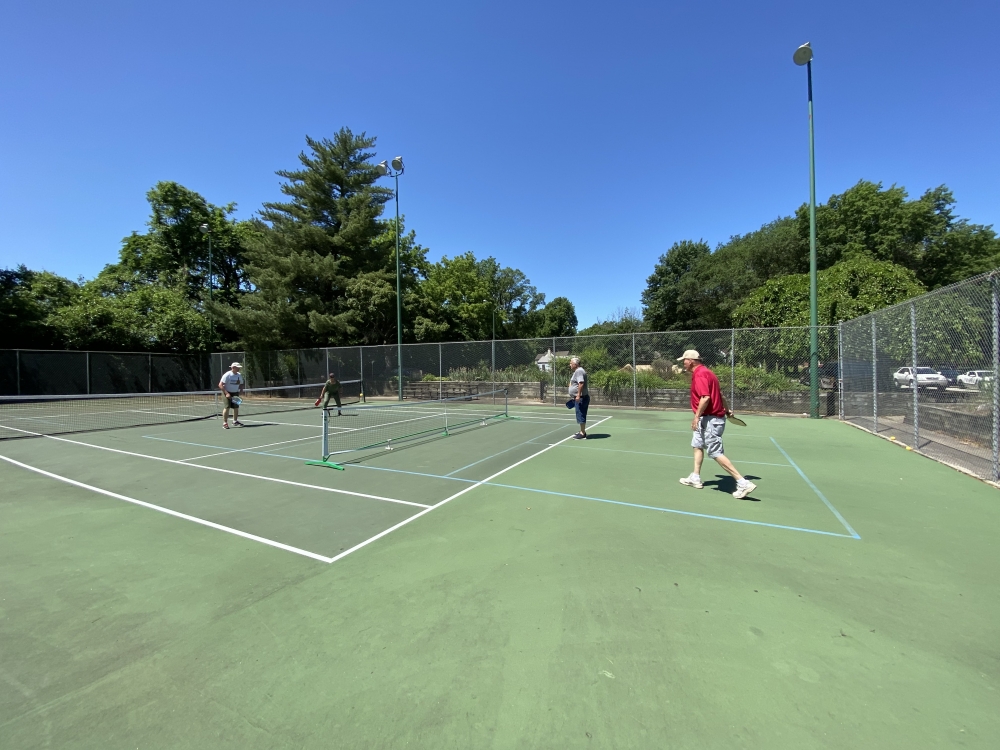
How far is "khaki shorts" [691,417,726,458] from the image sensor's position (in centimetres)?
586

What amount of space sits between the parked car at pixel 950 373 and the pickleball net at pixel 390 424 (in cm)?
907

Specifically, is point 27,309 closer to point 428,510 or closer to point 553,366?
point 553,366

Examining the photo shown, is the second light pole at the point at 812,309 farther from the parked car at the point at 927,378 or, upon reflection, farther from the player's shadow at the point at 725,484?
the player's shadow at the point at 725,484

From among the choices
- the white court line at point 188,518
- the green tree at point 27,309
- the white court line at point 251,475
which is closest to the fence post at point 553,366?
the white court line at point 251,475

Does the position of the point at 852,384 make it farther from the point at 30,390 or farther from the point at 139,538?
the point at 30,390

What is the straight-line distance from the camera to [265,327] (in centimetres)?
2703

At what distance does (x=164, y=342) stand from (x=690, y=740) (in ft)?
109

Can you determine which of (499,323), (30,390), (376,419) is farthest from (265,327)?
A: (499,323)

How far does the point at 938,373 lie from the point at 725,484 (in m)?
5.68

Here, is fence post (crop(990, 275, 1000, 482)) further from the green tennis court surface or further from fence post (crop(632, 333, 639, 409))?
fence post (crop(632, 333, 639, 409))

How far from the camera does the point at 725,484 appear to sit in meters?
6.39

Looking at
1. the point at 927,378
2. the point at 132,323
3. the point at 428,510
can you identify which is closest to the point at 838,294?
the point at 927,378

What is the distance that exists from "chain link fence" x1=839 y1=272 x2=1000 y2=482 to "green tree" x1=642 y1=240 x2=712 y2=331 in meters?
38.8

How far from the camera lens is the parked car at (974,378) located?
21.4 feet
